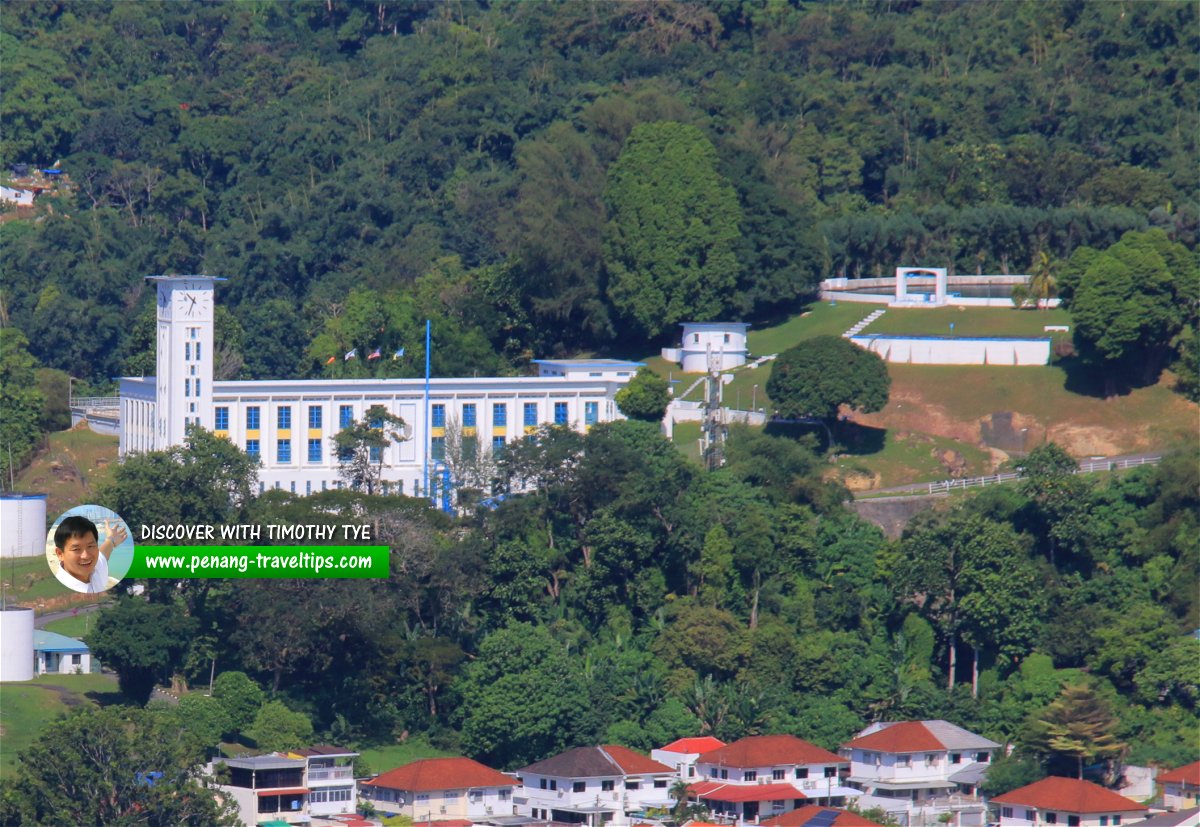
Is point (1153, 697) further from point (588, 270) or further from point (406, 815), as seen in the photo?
point (588, 270)

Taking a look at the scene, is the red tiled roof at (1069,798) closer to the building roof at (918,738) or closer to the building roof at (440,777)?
the building roof at (918,738)

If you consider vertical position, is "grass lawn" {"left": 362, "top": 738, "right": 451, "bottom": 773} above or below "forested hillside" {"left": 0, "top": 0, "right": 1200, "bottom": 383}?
below

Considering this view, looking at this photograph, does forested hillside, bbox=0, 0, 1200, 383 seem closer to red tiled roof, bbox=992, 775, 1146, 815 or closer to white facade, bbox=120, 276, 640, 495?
white facade, bbox=120, 276, 640, 495

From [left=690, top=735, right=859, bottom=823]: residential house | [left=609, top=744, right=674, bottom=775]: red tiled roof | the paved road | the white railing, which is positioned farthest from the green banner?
the white railing

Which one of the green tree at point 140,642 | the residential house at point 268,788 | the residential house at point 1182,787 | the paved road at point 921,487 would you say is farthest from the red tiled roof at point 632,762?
the paved road at point 921,487

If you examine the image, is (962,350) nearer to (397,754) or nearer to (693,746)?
(693,746)

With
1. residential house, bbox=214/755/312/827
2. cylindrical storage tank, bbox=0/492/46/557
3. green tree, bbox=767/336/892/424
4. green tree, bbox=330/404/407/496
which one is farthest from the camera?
green tree, bbox=767/336/892/424
